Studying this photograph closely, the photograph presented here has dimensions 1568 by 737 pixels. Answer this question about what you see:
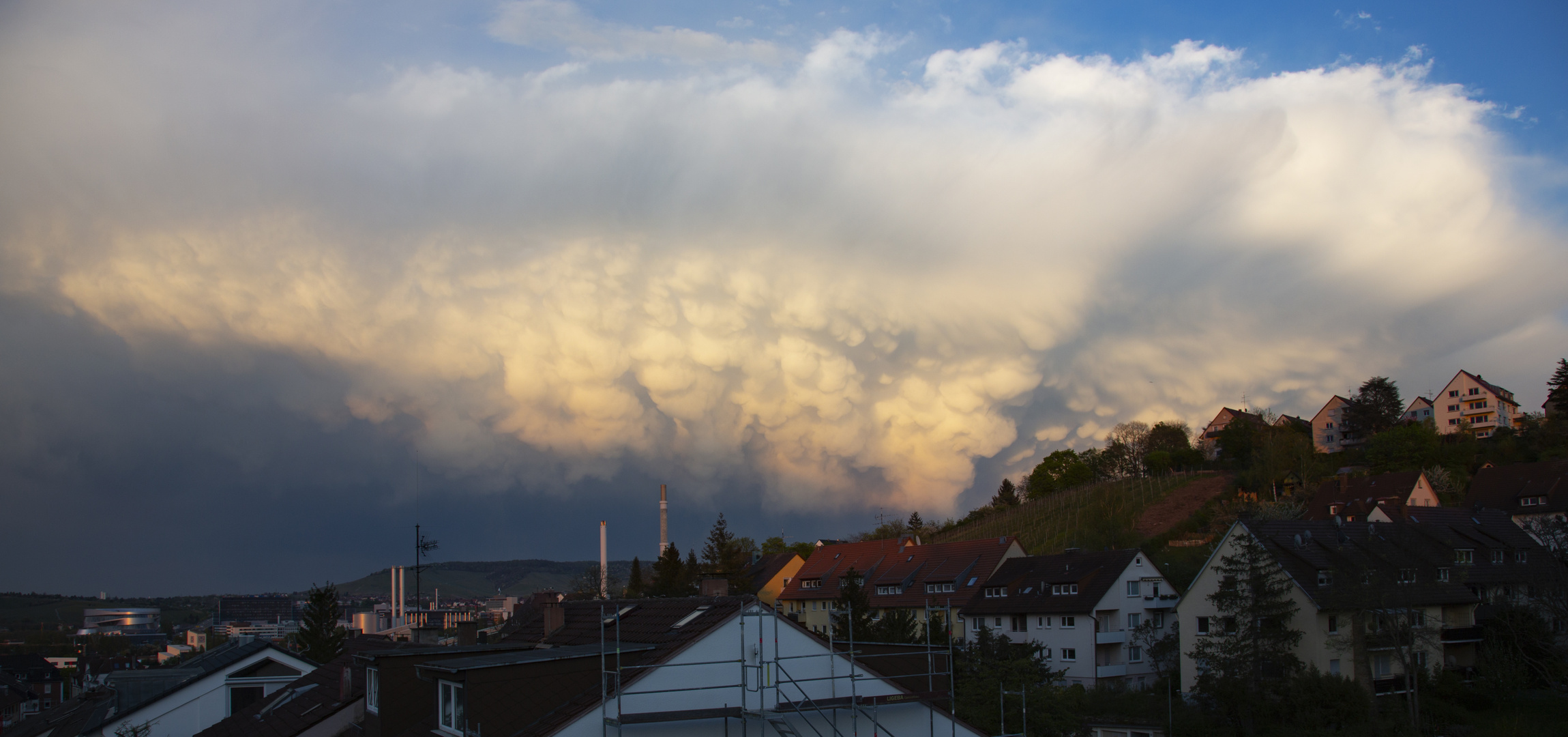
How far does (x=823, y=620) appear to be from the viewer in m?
80.6

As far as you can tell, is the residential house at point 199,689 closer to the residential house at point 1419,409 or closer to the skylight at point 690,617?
the skylight at point 690,617

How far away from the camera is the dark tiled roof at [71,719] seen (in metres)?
29.9

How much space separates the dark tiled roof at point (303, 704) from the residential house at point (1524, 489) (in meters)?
75.1

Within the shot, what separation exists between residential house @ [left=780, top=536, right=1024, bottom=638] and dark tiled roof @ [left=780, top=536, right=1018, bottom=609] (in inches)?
2.7

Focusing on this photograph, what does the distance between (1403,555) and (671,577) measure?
197 ft

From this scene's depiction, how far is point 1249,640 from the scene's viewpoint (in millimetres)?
40594

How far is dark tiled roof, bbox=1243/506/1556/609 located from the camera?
137 ft

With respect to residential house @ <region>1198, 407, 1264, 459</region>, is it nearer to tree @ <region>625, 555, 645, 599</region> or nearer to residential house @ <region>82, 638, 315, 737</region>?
tree @ <region>625, 555, 645, 599</region>

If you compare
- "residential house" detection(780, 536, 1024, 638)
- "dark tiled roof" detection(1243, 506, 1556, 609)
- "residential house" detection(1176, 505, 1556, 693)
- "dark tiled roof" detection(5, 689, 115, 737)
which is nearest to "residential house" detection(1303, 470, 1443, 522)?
"dark tiled roof" detection(1243, 506, 1556, 609)

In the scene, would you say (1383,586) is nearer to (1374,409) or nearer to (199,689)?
(199,689)

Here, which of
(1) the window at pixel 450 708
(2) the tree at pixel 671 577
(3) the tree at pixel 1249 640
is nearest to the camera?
(1) the window at pixel 450 708

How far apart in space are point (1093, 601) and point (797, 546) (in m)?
74.4

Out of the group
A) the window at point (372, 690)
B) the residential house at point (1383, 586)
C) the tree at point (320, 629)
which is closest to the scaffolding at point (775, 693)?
the window at point (372, 690)

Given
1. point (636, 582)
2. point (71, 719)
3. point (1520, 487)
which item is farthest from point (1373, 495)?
point (71, 719)
